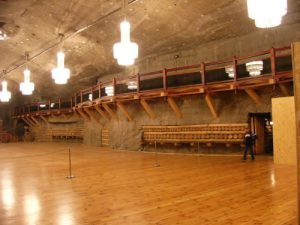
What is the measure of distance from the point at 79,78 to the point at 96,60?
11.2 ft

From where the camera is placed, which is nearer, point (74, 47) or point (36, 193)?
point (36, 193)

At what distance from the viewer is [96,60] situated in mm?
14281

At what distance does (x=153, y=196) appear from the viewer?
16.1 ft

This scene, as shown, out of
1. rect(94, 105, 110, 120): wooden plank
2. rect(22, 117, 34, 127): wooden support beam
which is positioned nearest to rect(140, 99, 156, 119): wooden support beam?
rect(94, 105, 110, 120): wooden plank

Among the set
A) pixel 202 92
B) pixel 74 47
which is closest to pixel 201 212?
pixel 202 92

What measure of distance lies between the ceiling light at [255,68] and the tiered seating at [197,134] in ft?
5.99

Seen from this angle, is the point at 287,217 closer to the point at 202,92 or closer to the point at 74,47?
the point at 202,92

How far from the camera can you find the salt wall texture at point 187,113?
9.96 m

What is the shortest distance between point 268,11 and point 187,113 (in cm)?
805

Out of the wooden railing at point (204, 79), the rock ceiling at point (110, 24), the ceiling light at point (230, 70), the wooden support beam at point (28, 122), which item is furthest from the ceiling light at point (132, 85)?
the wooden support beam at point (28, 122)

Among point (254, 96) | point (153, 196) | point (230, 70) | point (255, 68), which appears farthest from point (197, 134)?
point (153, 196)

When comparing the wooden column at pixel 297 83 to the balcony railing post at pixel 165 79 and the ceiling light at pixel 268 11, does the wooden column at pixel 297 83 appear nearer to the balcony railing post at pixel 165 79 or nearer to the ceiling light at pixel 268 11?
the ceiling light at pixel 268 11

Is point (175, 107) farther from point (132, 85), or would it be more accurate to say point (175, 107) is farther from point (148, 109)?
point (132, 85)

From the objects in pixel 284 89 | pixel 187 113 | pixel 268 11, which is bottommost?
pixel 187 113
